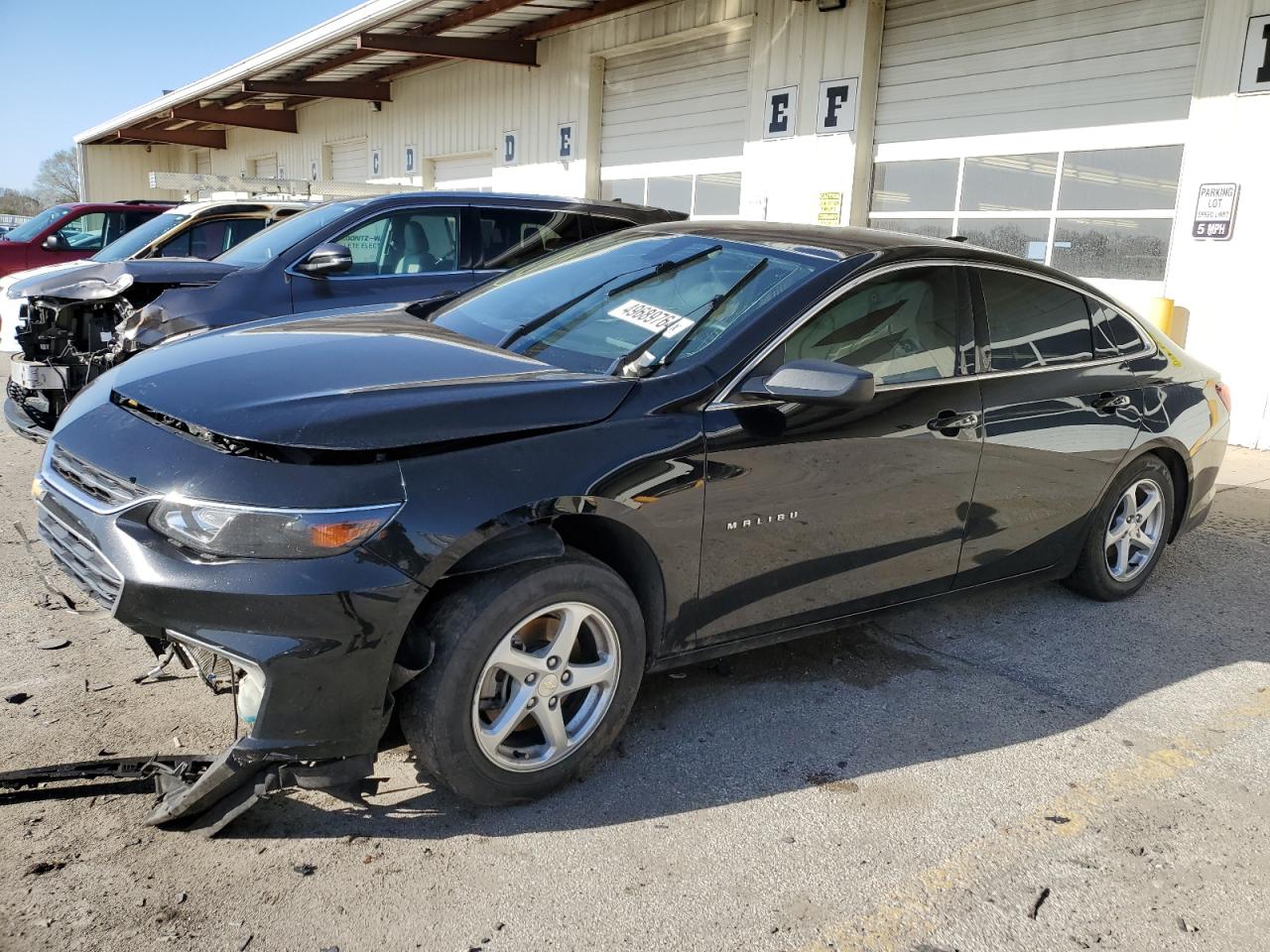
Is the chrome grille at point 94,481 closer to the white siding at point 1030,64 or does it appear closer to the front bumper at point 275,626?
the front bumper at point 275,626

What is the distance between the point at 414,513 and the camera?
8.35 ft

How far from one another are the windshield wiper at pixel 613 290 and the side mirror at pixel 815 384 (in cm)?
73

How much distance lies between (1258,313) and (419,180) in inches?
589

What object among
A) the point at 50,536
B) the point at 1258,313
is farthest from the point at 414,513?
the point at 1258,313

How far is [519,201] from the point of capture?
720 cm

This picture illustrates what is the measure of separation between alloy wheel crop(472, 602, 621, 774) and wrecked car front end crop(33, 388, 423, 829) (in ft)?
1.04

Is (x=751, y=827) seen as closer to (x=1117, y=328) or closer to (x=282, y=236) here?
(x=1117, y=328)

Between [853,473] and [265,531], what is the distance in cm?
191

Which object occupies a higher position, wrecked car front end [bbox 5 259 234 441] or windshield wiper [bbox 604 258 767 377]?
windshield wiper [bbox 604 258 767 377]

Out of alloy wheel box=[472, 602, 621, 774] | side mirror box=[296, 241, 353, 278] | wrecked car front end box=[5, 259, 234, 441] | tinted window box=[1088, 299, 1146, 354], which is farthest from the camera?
side mirror box=[296, 241, 353, 278]

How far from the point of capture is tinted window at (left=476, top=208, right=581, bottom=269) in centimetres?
711

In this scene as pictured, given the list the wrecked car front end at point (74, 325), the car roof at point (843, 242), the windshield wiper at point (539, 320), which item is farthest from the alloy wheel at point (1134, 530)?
the wrecked car front end at point (74, 325)

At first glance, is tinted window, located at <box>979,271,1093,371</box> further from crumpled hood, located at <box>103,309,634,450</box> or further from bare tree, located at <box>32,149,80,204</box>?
bare tree, located at <box>32,149,80,204</box>

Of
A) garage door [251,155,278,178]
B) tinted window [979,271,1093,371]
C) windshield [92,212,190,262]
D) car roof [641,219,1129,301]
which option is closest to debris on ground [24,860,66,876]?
car roof [641,219,1129,301]
